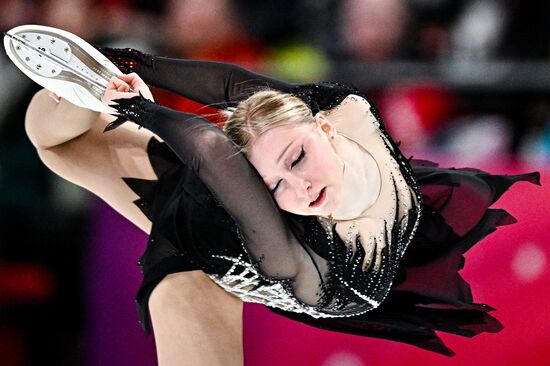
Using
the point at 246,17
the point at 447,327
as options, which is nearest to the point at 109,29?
the point at 246,17

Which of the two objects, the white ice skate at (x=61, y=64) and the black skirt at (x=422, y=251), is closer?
the white ice skate at (x=61, y=64)

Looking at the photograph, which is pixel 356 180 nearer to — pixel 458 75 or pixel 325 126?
pixel 325 126

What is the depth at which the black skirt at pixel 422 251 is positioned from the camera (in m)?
2.12

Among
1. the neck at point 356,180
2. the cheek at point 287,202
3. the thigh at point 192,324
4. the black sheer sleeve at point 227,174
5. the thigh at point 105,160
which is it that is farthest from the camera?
the thigh at point 105,160

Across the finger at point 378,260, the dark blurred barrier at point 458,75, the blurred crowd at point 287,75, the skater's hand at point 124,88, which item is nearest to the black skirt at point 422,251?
the finger at point 378,260

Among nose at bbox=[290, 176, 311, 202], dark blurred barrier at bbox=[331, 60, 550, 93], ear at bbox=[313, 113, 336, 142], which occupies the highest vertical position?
ear at bbox=[313, 113, 336, 142]

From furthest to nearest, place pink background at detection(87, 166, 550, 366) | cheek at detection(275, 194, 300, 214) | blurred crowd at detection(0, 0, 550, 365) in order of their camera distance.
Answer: blurred crowd at detection(0, 0, 550, 365), pink background at detection(87, 166, 550, 366), cheek at detection(275, 194, 300, 214)

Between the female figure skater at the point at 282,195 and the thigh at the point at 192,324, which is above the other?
the female figure skater at the point at 282,195

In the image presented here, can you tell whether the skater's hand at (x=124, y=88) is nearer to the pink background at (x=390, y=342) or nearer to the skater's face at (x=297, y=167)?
the skater's face at (x=297, y=167)

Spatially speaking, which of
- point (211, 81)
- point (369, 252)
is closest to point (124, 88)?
point (211, 81)

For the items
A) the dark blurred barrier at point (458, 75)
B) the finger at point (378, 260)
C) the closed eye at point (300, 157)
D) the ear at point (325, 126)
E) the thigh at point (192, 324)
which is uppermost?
the ear at point (325, 126)

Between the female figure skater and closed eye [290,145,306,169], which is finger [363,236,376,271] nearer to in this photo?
the female figure skater

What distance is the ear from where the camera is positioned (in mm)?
1881

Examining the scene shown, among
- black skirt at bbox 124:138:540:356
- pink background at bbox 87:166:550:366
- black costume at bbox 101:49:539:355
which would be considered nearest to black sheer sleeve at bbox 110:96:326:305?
black costume at bbox 101:49:539:355
